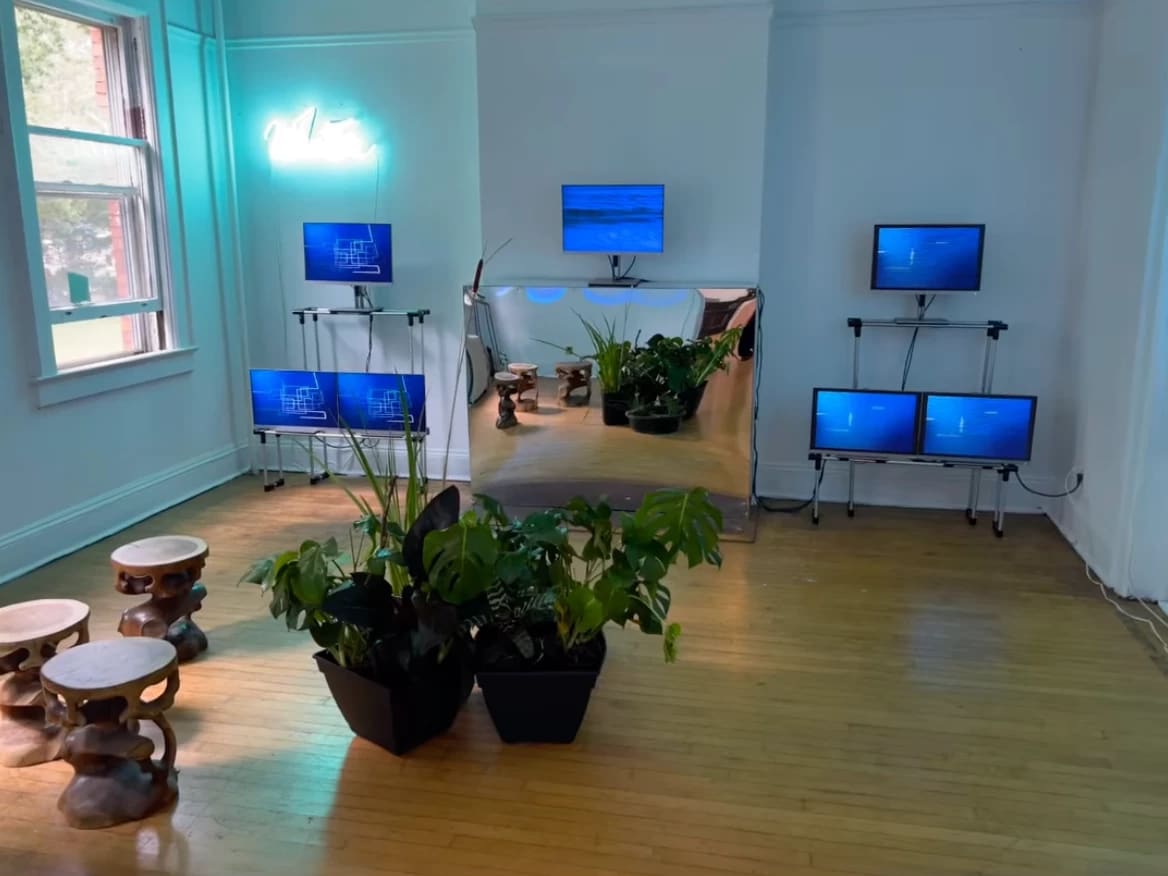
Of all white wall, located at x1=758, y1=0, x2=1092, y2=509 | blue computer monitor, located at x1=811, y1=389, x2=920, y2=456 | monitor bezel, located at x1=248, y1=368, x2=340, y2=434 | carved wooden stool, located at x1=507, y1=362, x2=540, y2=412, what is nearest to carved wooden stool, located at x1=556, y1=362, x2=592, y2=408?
carved wooden stool, located at x1=507, y1=362, x2=540, y2=412

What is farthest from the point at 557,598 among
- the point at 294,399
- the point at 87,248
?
the point at 87,248

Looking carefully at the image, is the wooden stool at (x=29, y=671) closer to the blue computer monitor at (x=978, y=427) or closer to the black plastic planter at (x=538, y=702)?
the black plastic planter at (x=538, y=702)

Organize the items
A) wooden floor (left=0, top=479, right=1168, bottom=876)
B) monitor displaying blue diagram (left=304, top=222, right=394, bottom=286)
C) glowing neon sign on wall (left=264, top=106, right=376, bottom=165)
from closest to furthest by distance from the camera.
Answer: wooden floor (left=0, top=479, right=1168, bottom=876) → monitor displaying blue diagram (left=304, top=222, right=394, bottom=286) → glowing neon sign on wall (left=264, top=106, right=376, bottom=165)

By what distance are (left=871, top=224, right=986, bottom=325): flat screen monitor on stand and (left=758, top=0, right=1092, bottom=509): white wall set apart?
29cm

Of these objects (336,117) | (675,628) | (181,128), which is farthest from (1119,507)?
(181,128)

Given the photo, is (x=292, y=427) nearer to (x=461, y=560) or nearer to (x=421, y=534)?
(x=421, y=534)

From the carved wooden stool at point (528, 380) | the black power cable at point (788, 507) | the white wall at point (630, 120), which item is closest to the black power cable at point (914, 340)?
the black power cable at point (788, 507)

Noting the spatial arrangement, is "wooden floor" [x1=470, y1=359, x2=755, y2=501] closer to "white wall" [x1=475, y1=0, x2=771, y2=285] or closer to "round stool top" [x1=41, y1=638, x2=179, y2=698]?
"white wall" [x1=475, y1=0, x2=771, y2=285]

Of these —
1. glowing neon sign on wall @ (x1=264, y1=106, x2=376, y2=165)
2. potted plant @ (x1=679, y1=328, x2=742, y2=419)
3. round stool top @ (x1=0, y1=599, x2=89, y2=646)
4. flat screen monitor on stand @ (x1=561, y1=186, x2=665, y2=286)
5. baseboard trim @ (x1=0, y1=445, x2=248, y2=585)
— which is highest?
glowing neon sign on wall @ (x1=264, y1=106, x2=376, y2=165)

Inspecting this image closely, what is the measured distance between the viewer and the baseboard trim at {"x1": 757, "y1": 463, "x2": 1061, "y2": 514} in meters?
4.98

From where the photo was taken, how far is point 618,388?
4.76 m

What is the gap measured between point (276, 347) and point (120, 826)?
146 inches

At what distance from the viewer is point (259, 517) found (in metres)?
4.95

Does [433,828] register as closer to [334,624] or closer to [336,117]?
[334,624]
